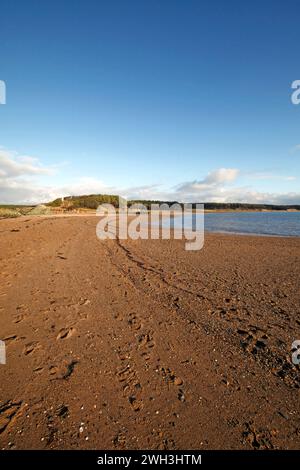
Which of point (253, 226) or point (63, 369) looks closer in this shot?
point (63, 369)

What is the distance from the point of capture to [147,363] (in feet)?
13.8

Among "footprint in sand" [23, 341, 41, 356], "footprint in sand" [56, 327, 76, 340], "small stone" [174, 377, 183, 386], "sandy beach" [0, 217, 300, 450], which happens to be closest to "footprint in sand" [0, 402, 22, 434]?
"sandy beach" [0, 217, 300, 450]

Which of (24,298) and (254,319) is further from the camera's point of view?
(24,298)

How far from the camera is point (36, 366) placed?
13.4ft

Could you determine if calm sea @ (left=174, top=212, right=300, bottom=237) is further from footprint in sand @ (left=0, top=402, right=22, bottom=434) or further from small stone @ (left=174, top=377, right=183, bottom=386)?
footprint in sand @ (left=0, top=402, right=22, bottom=434)

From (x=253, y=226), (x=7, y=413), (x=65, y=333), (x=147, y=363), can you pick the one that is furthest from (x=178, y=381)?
(x=253, y=226)

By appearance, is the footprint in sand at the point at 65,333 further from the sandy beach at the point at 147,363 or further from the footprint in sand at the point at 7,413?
the footprint in sand at the point at 7,413

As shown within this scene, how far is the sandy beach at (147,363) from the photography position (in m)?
2.97

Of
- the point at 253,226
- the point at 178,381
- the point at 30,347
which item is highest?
the point at 253,226

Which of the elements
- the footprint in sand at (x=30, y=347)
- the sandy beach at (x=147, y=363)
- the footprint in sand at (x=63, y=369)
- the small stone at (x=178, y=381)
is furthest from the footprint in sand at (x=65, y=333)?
the small stone at (x=178, y=381)

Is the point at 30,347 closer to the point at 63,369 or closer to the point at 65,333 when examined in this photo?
the point at 65,333

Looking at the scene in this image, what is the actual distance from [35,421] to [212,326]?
3.97 meters
